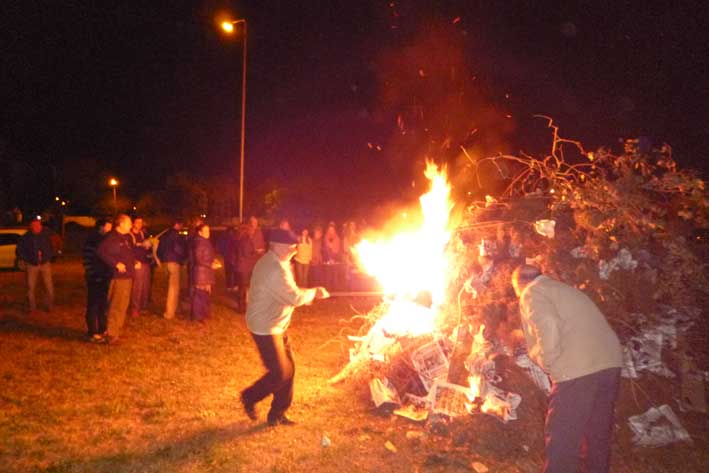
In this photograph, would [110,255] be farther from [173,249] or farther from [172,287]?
[172,287]

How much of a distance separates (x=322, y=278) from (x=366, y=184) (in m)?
15.1

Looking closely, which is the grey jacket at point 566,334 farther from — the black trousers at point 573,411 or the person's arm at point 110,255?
the person's arm at point 110,255

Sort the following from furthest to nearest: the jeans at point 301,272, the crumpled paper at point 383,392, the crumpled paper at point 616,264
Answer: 1. the jeans at point 301,272
2. the crumpled paper at point 616,264
3. the crumpled paper at point 383,392

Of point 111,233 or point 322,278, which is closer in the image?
point 111,233

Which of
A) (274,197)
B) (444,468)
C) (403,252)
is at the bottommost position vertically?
(444,468)

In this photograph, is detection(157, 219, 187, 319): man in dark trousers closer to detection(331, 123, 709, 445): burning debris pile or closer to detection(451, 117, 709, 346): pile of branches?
detection(331, 123, 709, 445): burning debris pile

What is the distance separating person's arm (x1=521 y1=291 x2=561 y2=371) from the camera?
393 cm

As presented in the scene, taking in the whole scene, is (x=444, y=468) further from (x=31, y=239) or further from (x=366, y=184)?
(x=366, y=184)

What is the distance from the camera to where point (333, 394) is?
6594 mm

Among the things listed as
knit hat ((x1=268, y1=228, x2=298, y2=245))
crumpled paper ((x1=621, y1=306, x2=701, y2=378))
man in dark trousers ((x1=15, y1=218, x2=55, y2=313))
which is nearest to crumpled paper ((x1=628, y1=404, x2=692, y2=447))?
crumpled paper ((x1=621, y1=306, x2=701, y2=378))

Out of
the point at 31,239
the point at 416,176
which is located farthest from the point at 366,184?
the point at 31,239

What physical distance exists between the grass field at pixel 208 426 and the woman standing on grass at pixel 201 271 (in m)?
1.84

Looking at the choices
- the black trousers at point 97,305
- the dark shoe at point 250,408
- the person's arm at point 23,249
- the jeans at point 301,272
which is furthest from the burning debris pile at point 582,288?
the jeans at point 301,272

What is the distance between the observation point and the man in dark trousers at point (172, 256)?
9.98 metres
